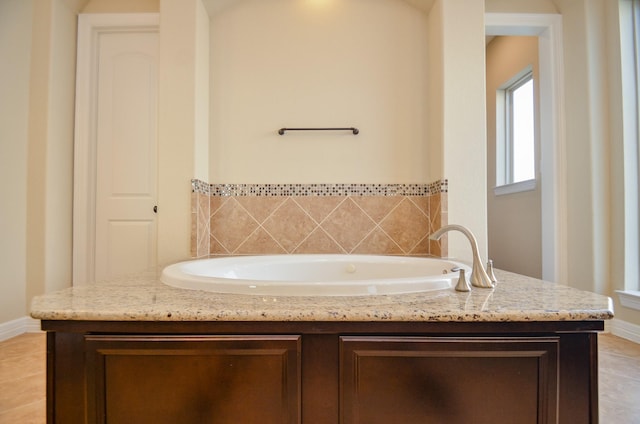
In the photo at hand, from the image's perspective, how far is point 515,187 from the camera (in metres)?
3.05

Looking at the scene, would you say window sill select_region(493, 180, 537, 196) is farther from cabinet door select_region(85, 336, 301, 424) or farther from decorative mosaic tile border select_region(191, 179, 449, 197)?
cabinet door select_region(85, 336, 301, 424)

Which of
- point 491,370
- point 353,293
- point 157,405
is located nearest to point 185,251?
point 157,405

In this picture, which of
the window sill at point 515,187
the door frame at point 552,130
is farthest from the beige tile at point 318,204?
the window sill at point 515,187

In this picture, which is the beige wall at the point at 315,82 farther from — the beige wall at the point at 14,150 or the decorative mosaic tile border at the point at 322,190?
the beige wall at the point at 14,150

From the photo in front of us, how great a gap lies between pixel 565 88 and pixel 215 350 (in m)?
2.83

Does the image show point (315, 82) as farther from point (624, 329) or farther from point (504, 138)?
point (624, 329)

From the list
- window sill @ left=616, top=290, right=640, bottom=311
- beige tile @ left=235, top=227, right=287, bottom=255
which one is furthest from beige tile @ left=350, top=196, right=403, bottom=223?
window sill @ left=616, top=290, right=640, bottom=311

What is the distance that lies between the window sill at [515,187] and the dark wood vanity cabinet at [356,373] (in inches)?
93.7

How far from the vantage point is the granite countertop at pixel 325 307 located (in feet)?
2.55

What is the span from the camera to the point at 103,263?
2.38 m

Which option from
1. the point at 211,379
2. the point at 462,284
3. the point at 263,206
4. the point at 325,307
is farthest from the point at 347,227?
the point at 211,379

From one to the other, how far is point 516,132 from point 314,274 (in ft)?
9.21

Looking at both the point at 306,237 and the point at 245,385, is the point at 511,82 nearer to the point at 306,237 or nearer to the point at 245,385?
the point at 306,237

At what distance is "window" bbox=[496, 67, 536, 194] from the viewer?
3033mm
